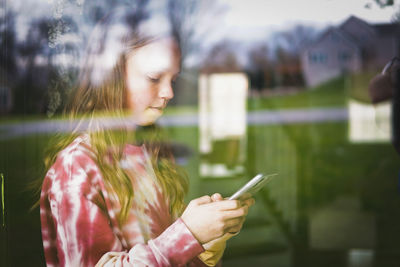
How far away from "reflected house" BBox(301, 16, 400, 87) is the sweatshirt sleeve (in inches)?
36.7

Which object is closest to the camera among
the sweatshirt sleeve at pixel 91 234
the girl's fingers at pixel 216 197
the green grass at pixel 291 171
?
the sweatshirt sleeve at pixel 91 234

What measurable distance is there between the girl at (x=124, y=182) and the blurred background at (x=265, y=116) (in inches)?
2.9

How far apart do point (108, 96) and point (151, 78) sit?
0.19 m

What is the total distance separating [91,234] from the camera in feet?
5.87

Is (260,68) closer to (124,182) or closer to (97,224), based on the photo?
(124,182)

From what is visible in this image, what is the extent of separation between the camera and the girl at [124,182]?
1.81 metres

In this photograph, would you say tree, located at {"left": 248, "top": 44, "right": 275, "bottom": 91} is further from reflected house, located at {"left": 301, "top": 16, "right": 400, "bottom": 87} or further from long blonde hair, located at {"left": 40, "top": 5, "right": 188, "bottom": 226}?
long blonde hair, located at {"left": 40, "top": 5, "right": 188, "bottom": 226}

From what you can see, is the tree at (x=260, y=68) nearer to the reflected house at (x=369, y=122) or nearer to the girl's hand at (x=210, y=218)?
the reflected house at (x=369, y=122)

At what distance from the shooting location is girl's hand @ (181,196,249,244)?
1831 mm

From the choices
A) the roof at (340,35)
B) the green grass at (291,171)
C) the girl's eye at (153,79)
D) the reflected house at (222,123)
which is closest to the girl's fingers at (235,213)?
the green grass at (291,171)

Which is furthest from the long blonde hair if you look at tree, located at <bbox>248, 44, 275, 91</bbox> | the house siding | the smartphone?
the house siding

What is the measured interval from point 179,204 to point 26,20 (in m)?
1.01

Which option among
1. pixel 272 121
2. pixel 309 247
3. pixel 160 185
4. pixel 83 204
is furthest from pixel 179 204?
pixel 309 247

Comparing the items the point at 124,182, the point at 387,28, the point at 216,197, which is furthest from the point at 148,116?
the point at 387,28
